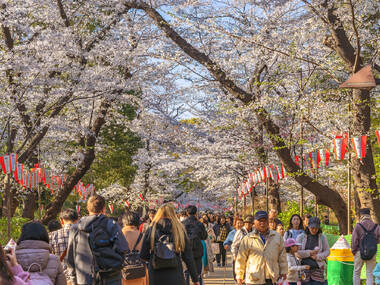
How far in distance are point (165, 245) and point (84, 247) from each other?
35.9 inches

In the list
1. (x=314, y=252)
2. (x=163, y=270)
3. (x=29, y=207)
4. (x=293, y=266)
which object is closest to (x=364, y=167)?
(x=314, y=252)

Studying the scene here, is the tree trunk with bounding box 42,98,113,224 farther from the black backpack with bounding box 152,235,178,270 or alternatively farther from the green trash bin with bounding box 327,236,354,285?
the black backpack with bounding box 152,235,178,270

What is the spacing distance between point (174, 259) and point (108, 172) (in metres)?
33.3

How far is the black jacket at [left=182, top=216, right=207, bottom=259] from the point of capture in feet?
31.9

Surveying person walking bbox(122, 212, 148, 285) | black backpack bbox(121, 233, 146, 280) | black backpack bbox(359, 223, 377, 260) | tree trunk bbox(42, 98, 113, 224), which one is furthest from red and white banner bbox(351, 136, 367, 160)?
tree trunk bbox(42, 98, 113, 224)

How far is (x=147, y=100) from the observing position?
99.6 ft

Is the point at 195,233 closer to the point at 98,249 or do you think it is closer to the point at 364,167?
the point at 98,249

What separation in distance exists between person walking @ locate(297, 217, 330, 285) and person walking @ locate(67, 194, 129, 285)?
3300mm

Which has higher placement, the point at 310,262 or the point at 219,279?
the point at 310,262

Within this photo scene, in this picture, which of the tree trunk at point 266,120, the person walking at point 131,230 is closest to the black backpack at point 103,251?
the person walking at point 131,230

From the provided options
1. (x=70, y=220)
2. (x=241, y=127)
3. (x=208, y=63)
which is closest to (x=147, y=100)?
(x=241, y=127)

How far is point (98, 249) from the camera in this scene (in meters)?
5.97

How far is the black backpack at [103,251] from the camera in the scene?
19.5ft

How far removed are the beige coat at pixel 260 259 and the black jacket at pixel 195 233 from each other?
2.82 meters
